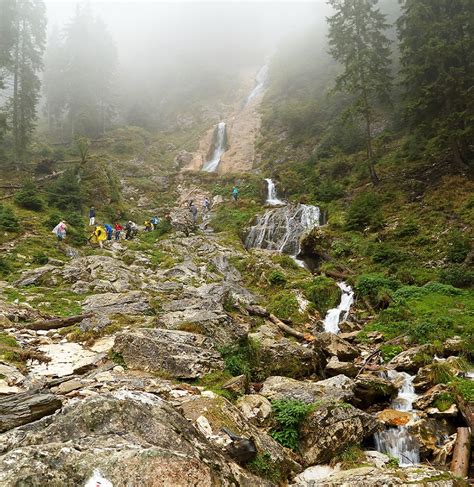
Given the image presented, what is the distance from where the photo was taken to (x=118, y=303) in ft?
41.6

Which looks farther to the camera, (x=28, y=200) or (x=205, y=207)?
(x=205, y=207)

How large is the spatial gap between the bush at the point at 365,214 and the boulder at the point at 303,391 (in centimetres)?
1463

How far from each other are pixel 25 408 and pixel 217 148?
4640 cm

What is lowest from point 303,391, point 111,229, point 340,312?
point 303,391

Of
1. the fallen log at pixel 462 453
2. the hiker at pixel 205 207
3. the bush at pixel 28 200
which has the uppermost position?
the hiker at pixel 205 207

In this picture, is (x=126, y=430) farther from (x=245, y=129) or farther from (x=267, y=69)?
(x=267, y=69)

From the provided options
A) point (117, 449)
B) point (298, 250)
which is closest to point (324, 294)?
point (298, 250)

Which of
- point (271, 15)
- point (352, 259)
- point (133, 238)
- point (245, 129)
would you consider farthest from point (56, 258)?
point (271, 15)

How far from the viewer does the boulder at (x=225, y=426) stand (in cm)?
531

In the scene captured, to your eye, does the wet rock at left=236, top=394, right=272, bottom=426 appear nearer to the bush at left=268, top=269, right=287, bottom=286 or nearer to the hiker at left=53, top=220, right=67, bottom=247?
the bush at left=268, top=269, right=287, bottom=286

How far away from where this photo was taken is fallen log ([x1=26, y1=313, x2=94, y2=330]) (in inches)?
394

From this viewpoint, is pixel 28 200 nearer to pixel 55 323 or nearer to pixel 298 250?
pixel 55 323

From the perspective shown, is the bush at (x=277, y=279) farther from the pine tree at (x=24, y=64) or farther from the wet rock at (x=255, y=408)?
the pine tree at (x=24, y=64)

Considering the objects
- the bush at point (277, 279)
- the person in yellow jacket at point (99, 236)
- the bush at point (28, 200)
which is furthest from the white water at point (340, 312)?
the bush at point (28, 200)
